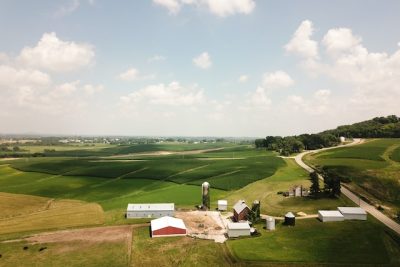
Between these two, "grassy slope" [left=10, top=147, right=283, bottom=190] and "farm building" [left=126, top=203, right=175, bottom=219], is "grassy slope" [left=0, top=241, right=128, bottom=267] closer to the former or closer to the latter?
"farm building" [left=126, top=203, right=175, bottom=219]

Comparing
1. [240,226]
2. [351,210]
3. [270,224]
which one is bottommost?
[270,224]

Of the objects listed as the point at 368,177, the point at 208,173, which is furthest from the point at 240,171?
the point at 368,177

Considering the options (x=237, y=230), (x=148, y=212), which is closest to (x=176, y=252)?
(x=237, y=230)

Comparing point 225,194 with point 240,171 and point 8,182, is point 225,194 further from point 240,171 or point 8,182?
point 8,182

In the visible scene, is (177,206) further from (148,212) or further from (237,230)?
(237,230)

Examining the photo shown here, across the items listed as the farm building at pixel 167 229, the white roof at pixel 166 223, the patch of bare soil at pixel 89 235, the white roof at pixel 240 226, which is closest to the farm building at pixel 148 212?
the patch of bare soil at pixel 89 235

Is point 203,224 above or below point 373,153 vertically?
below

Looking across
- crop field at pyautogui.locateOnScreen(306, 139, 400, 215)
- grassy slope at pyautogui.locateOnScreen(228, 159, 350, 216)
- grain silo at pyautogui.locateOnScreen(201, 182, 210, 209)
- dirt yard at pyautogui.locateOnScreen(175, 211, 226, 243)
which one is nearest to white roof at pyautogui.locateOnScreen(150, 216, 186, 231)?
dirt yard at pyautogui.locateOnScreen(175, 211, 226, 243)
